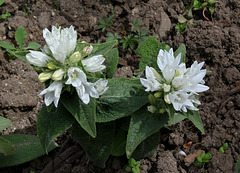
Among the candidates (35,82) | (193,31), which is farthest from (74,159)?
(193,31)

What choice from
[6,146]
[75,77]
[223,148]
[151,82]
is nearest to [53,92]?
[75,77]

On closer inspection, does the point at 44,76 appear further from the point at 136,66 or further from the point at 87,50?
the point at 136,66

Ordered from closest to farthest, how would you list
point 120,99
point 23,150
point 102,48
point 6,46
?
point 102,48 < point 120,99 < point 23,150 < point 6,46

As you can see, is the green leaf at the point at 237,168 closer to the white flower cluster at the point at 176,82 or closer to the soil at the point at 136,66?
the soil at the point at 136,66

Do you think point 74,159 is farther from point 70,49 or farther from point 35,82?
point 70,49

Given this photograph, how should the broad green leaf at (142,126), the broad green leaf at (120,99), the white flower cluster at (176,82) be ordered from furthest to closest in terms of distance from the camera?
the broad green leaf at (120,99) → the broad green leaf at (142,126) → the white flower cluster at (176,82)

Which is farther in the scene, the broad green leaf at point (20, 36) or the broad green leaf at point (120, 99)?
the broad green leaf at point (20, 36)

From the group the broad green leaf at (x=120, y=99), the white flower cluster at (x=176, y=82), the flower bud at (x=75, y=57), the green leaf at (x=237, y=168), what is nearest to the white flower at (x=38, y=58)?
the flower bud at (x=75, y=57)
